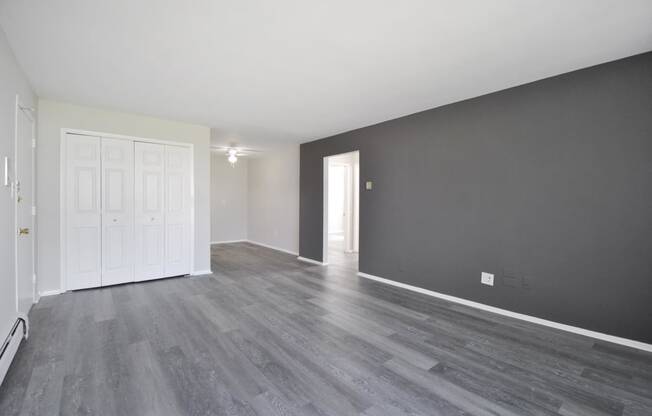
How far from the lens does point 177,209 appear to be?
459 centimetres

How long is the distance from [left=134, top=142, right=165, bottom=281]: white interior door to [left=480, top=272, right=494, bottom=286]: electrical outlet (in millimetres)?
4430

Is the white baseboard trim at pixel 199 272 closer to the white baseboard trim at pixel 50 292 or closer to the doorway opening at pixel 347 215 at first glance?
the white baseboard trim at pixel 50 292

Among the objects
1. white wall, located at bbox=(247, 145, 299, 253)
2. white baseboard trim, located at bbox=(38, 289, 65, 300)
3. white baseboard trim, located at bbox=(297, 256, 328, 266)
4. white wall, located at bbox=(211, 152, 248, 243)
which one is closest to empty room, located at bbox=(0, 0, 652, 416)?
white baseboard trim, located at bbox=(38, 289, 65, 300)

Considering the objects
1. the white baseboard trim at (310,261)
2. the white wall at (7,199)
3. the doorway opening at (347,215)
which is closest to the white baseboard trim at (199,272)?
the white baseboard trim at (310,261)

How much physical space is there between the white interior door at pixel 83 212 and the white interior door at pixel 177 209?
0.84 m

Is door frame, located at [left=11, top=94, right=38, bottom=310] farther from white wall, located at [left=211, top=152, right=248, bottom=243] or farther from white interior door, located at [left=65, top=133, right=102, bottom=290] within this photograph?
white wall, located at [left=211, top=152, right=248, bottom=243]

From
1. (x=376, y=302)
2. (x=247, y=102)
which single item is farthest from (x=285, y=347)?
(x=247, y=102)

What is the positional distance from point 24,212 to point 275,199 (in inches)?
191

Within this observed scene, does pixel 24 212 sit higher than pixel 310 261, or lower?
higher

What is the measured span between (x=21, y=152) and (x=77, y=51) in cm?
116

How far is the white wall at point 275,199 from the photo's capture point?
677cm

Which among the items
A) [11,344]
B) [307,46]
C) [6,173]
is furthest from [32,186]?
[307,46]

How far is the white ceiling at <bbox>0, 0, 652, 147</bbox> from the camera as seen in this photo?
1.90m

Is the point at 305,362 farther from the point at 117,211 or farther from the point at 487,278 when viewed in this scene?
the point at 117,211
